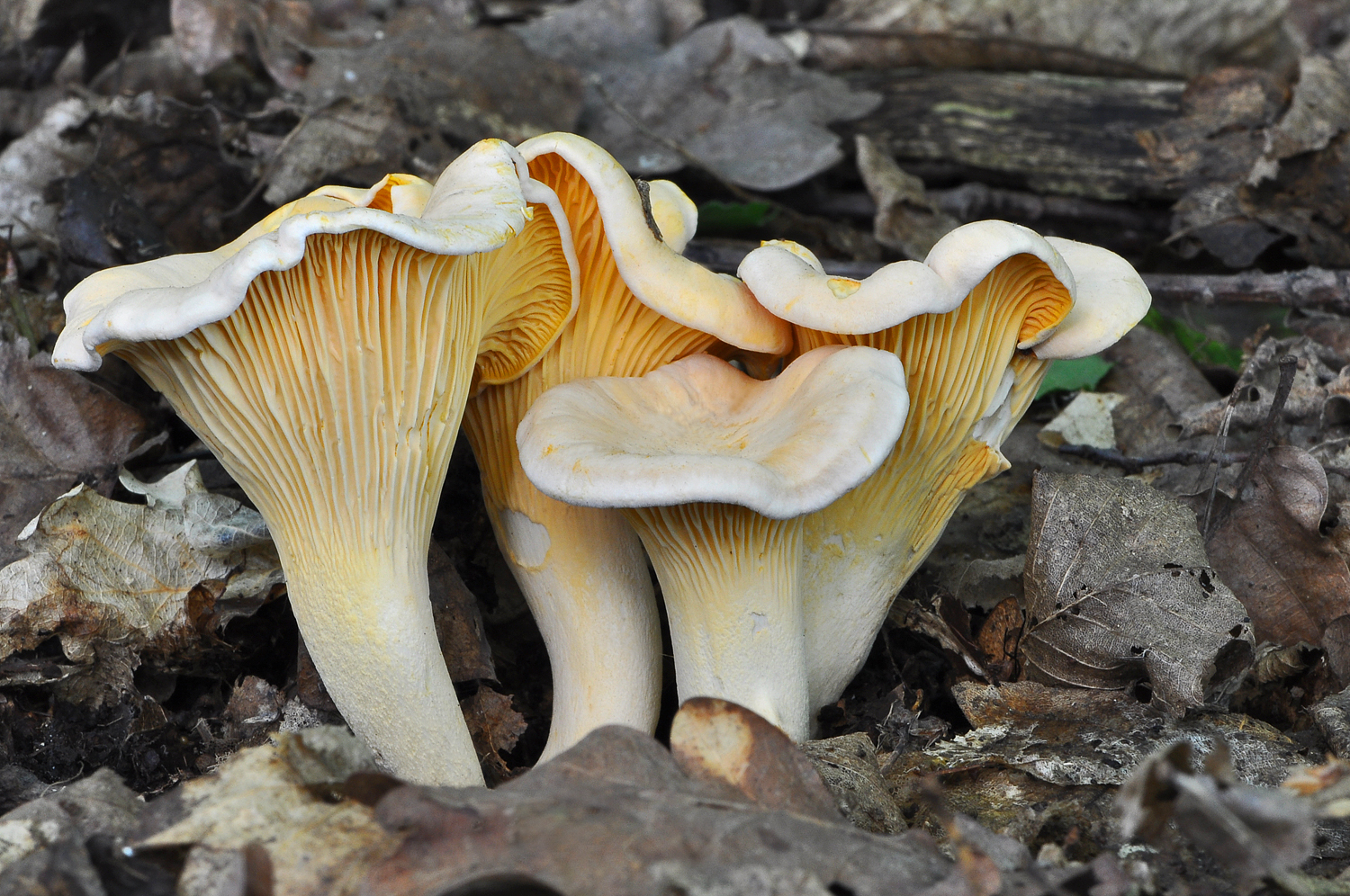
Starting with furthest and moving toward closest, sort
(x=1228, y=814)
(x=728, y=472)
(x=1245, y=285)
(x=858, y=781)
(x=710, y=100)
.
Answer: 1. (x=710, y=100)
2. (x=1245, y=285)
3. (x=858, y=781)
4. (x=728, y=472)
5. (x=1228, y=814)

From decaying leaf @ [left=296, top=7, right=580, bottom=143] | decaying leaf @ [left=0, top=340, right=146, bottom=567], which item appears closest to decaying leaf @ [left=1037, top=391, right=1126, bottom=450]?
decaying leaf @ [left=296, top=7, right=580, bottom=143]

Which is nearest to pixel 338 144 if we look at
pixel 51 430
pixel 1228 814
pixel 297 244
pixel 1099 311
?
pixel 51 430

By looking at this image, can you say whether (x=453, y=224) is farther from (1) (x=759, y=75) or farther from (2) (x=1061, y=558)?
(1) (x=759, y=75)

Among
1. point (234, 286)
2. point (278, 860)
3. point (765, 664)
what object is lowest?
point (765, 664)

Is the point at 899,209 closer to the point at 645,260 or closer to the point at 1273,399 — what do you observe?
the point at 1273,399

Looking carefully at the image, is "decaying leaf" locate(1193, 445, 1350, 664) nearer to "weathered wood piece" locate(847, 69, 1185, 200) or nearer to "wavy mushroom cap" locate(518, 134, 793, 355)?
"wavy mushroom cap" locate(518, 134, 793, 355)

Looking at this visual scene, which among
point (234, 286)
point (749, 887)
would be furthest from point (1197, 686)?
point (234, 286)

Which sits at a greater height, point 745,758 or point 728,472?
point 728,472
